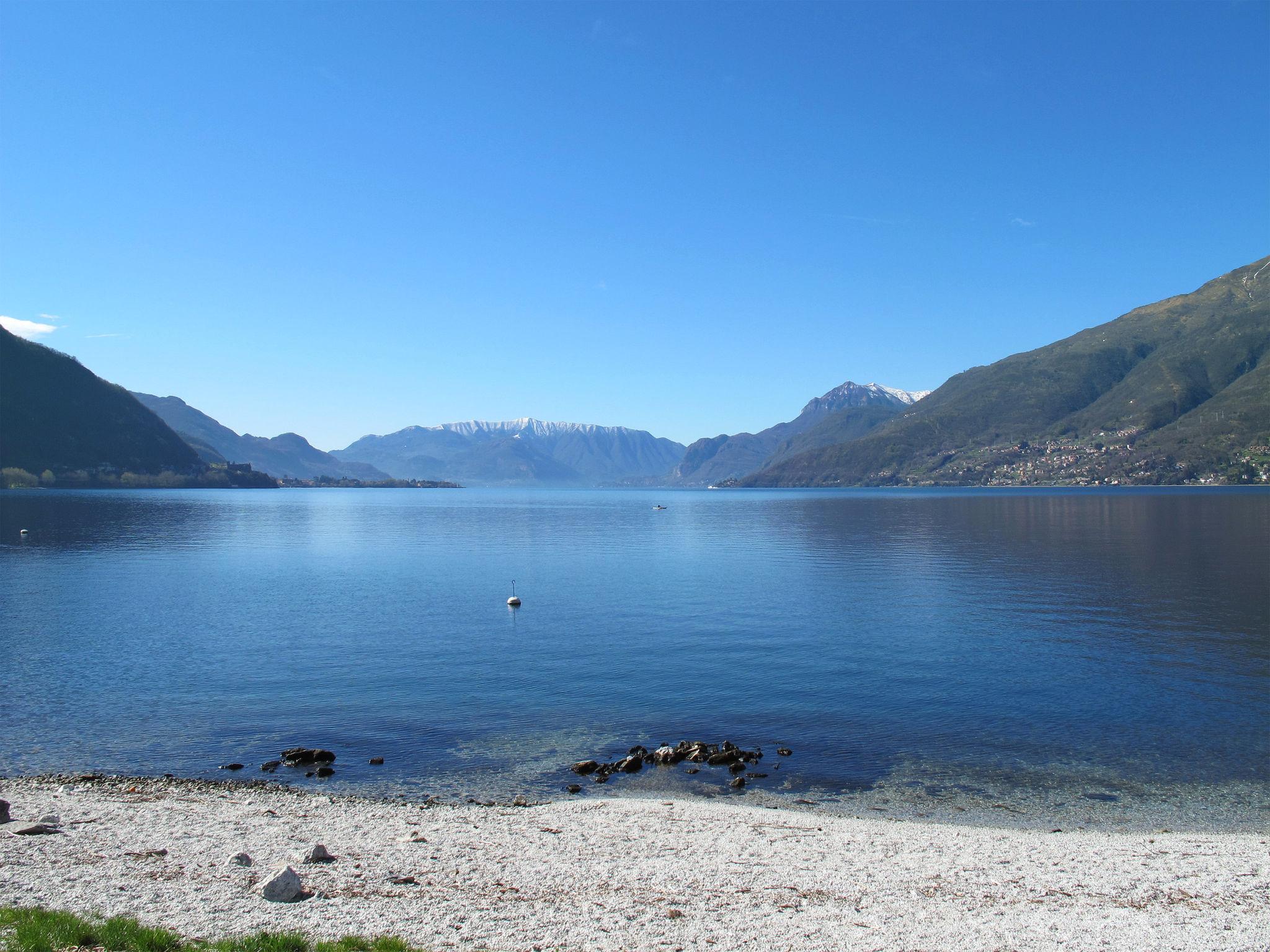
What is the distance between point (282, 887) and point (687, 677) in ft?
84.3

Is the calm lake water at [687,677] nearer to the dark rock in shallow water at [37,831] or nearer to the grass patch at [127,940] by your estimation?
the dark rock in shallow water at [37,831]

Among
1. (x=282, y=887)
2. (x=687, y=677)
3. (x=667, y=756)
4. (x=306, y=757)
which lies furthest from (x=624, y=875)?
(x=687, y=677)

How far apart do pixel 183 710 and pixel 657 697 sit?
2056 cm

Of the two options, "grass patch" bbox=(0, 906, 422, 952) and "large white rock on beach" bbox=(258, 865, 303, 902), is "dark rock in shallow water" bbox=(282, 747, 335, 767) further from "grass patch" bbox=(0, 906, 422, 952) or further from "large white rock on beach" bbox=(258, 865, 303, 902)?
"grass patch" bbox=(0, 906, 422, 952)

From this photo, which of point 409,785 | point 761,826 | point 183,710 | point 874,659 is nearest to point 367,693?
point 183,710

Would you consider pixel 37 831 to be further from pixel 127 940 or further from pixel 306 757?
pixel 306 757

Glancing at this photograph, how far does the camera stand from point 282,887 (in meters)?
15.1

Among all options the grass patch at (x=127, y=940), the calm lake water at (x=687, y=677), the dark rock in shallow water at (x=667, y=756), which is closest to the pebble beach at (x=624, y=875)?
the grass patch at (x=127, y=940)

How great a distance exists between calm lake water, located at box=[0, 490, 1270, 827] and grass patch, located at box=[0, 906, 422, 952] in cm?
1160

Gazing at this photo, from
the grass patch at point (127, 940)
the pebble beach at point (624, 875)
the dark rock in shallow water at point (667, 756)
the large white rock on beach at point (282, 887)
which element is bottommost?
the dark rock in shallow water at point (667, 756)

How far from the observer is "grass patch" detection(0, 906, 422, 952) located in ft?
40.4

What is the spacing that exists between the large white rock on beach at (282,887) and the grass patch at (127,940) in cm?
166

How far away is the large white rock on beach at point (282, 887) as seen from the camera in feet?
49.3

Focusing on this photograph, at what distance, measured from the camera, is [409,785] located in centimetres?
2514
